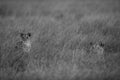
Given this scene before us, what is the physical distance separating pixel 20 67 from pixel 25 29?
2416mm

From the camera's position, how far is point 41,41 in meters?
4.50

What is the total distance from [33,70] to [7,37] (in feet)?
7.26

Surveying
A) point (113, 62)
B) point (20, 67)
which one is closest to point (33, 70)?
point (20, 67)

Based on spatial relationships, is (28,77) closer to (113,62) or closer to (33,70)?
(33,70)

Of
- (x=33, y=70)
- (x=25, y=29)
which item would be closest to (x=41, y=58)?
(x=33, y=70)

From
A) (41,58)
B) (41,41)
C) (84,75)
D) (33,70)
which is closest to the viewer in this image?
(84,75)

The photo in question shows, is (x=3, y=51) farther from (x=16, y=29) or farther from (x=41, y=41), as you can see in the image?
(x=16, y=29)

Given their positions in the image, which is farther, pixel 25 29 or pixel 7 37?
pixel 25 29

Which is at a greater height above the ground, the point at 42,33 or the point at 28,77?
the point at 42,33

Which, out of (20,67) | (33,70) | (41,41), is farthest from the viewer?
(41,41)

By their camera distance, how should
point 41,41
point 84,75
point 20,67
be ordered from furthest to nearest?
point 41,41, point 20,67, point 84,75

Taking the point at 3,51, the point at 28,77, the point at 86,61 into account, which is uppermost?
the point at 3,51

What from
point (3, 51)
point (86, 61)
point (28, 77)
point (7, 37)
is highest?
point (7, 37)

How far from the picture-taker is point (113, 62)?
3.33 meters
